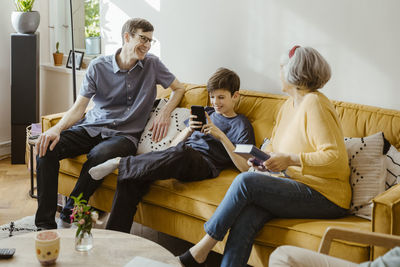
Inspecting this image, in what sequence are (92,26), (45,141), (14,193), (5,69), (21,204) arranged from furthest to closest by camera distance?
(92,26) < (5,69) < (14,193) < (21,204) < (45,141)

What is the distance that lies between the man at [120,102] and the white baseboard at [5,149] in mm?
1546

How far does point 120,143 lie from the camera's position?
2.94 m

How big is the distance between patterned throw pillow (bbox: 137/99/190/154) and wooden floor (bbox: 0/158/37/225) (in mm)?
829

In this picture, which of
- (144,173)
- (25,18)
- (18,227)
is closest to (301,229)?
(144,173)

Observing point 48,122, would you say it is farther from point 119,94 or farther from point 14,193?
point 14,193

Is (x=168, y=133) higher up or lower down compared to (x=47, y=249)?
higher up

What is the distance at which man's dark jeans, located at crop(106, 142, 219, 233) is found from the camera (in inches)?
98.1

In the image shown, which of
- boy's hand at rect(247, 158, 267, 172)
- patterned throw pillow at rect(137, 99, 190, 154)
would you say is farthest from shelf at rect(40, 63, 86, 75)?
boy's hand at rect(247, 158, 267, 172)

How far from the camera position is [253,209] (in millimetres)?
2205

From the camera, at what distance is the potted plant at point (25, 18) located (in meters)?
4.04

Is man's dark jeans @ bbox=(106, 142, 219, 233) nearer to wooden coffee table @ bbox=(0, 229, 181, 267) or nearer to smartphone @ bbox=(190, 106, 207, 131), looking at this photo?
smartphone @ bbox=(190, 106, 207, 131)

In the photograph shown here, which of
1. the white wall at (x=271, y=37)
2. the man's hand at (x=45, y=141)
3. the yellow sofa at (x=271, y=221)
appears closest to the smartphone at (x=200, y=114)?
the yellow sofa at (x=271, y=221)

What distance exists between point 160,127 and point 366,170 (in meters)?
1.25

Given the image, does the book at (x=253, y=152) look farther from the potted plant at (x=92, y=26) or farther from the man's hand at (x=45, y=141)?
the potted plant at (x=92, y=26)
